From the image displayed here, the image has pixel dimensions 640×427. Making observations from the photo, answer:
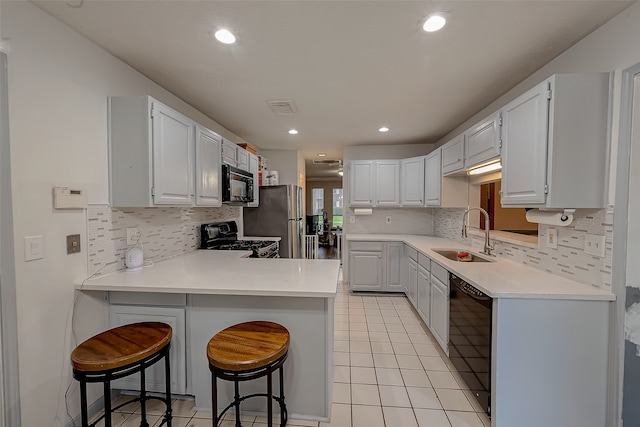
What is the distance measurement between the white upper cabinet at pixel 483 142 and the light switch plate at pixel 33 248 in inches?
117

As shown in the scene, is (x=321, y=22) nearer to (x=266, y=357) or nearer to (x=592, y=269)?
(x=266, y=357)

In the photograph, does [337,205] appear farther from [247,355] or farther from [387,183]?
[247,355]

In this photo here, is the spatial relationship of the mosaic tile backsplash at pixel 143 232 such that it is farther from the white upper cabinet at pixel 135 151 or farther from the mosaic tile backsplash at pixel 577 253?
the mosaic tile backsplash at pixel 577 253

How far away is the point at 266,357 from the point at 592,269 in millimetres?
1950

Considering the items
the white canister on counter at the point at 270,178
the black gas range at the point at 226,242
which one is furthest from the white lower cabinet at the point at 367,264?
the white canister on counter at the point at 270,178

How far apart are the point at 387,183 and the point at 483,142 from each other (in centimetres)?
194

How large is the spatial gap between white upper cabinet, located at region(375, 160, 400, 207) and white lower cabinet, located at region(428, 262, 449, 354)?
1.69m

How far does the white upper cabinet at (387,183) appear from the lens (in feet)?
13.5

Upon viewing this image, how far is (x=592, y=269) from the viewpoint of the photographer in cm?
158

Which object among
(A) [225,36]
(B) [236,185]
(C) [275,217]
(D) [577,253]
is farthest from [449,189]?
(A) [225,36]

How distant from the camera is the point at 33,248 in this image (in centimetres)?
137

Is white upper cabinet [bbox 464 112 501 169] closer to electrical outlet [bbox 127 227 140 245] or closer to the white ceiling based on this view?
the white ceiling

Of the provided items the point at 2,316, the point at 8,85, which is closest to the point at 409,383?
the point at 2,316

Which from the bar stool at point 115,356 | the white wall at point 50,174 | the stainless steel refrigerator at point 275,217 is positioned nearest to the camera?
the bar stool at point 115,356
